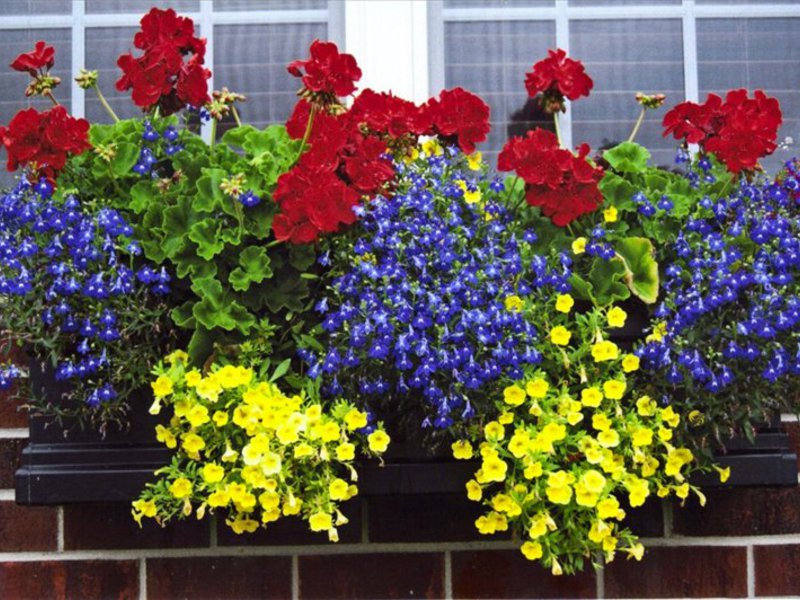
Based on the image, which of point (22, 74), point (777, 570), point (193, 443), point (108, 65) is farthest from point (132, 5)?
point (777, 570)

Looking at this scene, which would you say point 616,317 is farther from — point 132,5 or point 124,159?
point 132,5

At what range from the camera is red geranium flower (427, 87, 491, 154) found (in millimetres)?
2133

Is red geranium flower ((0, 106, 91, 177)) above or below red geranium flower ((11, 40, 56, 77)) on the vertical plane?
below

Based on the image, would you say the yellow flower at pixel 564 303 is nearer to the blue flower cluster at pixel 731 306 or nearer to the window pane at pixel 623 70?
the blue flower cluster at pixel 731 306

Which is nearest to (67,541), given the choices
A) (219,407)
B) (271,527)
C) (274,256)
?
(271,527)

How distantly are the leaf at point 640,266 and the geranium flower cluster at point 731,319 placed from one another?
28mm

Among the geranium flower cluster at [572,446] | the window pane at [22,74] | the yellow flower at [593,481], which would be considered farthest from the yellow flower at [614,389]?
the window pane at [22,74]

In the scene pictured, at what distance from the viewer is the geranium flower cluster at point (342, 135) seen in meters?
1.98

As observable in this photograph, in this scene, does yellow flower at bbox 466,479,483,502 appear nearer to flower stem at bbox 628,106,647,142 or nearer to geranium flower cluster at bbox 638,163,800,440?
geranium flower cluster at bbox 638,163,800,440

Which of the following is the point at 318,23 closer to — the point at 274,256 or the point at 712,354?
the point at 274,256

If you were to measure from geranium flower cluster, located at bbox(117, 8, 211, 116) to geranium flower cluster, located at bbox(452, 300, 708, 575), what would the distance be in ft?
2.34

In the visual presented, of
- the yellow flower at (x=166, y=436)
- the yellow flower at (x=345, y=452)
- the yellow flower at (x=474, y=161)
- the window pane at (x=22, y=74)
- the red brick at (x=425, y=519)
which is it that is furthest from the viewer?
the window pane at (x=22, y=74)

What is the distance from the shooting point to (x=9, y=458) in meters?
2.28

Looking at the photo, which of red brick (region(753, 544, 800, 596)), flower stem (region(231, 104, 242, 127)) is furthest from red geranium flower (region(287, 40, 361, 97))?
red brick (region(753, 544, 800, 596))
